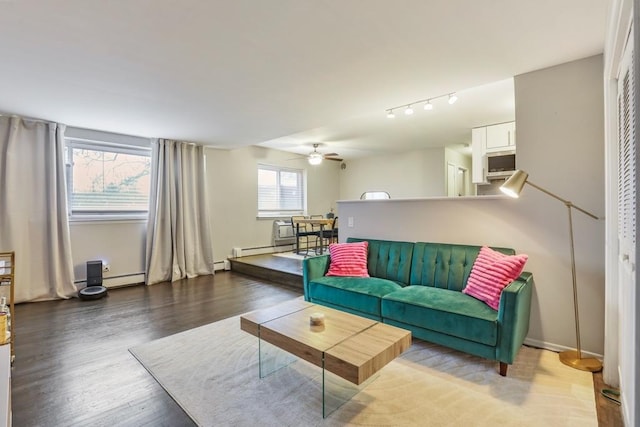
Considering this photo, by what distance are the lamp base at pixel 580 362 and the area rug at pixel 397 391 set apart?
55 mm

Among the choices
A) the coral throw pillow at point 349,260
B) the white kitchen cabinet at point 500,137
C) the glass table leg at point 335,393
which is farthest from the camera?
the white kitchen cabinet at point 500,137

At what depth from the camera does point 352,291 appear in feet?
9.28

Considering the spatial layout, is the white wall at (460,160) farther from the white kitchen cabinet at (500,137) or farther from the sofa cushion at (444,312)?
the sofa cushion at (444,312)

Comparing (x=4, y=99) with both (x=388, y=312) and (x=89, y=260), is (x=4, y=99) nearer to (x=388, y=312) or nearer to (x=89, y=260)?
(x=89, y=260)

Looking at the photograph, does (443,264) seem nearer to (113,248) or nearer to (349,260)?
(349,260)

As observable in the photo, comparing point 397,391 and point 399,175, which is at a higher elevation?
point 399,175

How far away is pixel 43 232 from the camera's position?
13.1 feet

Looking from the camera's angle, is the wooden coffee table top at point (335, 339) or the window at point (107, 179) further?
the window at point (107, 179)

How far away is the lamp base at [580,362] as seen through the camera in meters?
2.17

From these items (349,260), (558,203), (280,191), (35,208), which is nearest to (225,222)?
(280,191)

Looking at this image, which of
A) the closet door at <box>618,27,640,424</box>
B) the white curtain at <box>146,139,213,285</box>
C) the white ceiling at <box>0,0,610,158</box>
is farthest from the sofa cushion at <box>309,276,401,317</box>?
the white curtain at <box>146,139,213,285</box>

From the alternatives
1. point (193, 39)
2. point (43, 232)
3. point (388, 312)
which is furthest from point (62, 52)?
point (388, 312)

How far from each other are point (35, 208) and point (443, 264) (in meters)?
5.00

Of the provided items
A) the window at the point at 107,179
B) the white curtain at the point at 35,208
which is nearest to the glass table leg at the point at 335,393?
the white curtain at the point at 35,208
